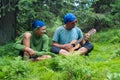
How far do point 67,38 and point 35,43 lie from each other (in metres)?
0.85

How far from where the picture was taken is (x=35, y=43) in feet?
28.5

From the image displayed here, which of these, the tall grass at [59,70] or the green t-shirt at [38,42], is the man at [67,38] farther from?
the tall grass at [59,70]

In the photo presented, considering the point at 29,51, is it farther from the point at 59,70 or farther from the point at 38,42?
the point at 59,70

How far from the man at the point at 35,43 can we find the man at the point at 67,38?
1.28 feet

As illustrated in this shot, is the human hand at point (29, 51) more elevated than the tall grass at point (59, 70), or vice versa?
the tall grass at point (59, 70)

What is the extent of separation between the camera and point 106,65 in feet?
24.1

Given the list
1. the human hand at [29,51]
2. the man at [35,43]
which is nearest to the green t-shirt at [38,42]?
the man at [35,43]

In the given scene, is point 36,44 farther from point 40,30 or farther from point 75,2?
point 75,2


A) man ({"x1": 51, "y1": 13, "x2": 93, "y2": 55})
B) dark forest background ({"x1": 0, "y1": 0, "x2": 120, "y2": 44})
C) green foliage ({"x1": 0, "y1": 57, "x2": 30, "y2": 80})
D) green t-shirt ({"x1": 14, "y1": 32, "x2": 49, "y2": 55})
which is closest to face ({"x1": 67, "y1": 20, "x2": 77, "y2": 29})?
man ({"x1": 51, "y1": 13, "x2": 93, "y2": 55})

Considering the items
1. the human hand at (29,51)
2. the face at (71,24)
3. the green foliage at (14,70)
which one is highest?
the face at (71,24)

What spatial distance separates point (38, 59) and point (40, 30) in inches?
25.9

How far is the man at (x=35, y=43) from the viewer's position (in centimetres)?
834

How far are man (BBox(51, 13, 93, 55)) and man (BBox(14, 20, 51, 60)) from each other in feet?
1.28

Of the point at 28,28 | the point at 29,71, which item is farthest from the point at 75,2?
the point at 29,71
